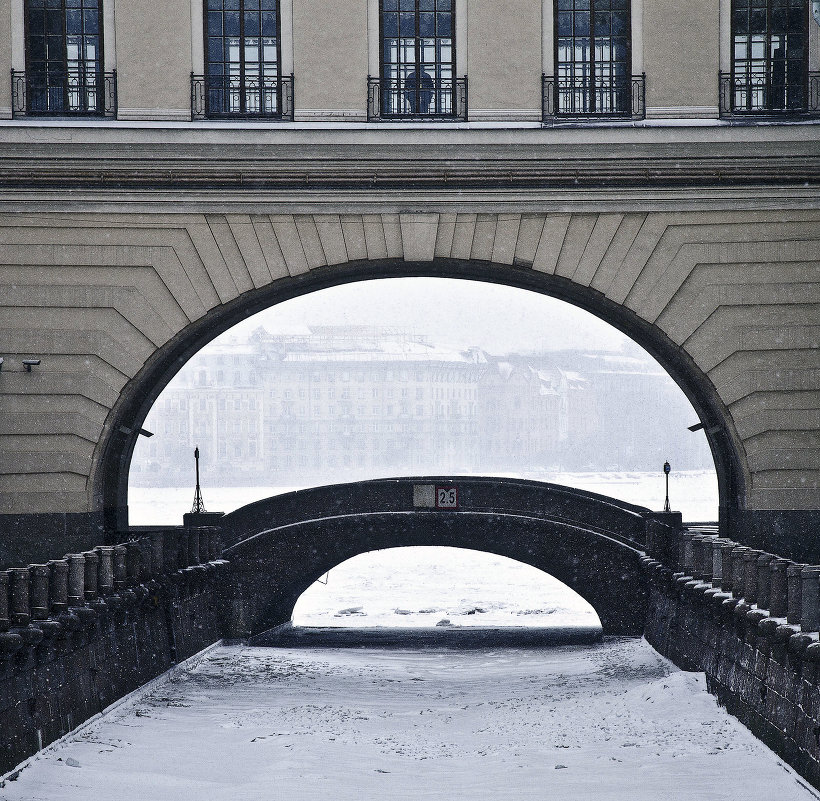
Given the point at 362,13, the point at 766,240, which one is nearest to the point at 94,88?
the point at 362,13

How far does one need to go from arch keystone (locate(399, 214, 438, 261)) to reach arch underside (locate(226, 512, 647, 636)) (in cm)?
584

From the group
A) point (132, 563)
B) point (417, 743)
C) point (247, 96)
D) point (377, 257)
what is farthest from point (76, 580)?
point (247, 96)

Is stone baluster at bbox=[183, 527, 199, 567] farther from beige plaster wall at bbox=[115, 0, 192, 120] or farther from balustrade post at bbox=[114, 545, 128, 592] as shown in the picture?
beige plaster wall at bbox=[115, 0, 192, 120]

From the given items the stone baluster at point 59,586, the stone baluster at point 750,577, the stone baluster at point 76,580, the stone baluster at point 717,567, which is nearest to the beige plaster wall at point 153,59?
the stone baluster at point 76,580

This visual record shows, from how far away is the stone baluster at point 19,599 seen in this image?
9797 mm

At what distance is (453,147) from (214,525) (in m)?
7.24

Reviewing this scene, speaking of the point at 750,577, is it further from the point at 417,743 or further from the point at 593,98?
the point at 593,98

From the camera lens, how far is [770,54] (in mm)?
15055

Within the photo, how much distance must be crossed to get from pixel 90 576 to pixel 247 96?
6.25m

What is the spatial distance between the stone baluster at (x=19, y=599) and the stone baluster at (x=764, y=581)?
19.1 feet

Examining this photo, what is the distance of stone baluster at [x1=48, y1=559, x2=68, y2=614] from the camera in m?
10.8

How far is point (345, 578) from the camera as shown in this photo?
1550 inches

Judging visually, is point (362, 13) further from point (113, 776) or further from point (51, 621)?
point (113, 776)

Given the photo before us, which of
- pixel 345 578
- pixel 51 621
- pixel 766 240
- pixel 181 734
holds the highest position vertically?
pixel 766 240
